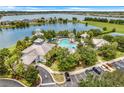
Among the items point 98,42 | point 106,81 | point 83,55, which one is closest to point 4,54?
point 83,55

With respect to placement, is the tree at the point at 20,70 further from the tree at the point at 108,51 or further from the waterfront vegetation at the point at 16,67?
the tree at the point at 108,51

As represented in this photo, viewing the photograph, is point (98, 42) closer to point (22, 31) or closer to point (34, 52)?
point (34, 52)

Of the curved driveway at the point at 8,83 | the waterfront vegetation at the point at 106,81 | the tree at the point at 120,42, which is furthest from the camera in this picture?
the tree at the point at 120,42

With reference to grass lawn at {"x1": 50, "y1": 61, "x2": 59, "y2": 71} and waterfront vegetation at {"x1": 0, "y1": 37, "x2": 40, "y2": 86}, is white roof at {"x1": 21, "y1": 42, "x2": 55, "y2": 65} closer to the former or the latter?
waterfront vegetation at {"x1": 0, "y1": 37, "x2": 40, "y2": 86}

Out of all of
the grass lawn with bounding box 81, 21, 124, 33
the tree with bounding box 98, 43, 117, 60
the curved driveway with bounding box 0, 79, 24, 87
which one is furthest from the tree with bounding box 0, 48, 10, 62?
the tree with bounding box 98, 43, 117, 60

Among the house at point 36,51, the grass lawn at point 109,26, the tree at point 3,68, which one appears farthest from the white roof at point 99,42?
the tree at point 3,68

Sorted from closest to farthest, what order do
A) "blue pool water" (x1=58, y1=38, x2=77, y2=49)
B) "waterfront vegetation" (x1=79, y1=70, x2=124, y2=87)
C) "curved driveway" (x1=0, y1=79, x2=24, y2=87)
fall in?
1. "waterfront vegetation" (x1=79, y1=70, x2=124, y2=87)
2. "curved driveway" (x1=0, y1=79, x2=24, y2=87)
3. "blue pool water" (x1=58, y1=38, x2=77, y2=49)

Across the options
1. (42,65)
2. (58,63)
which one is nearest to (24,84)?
(42,65)
